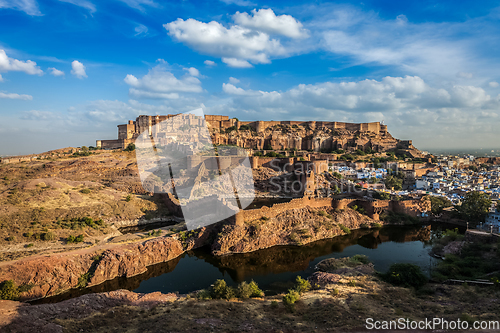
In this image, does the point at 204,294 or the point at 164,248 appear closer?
the point at 204,294

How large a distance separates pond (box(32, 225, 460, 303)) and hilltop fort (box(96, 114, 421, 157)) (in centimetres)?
4064

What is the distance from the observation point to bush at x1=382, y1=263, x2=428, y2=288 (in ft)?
47.8

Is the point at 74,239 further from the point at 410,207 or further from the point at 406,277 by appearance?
the point at 410,207

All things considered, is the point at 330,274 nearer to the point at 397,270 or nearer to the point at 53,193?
the point at 397,270

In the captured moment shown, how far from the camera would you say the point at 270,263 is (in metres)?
19.0

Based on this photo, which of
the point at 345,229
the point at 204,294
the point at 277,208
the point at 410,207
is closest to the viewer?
the point at 204,294

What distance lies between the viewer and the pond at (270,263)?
16.1 meters

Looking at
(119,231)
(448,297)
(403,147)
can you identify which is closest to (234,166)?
(119,231)

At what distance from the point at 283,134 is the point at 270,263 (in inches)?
1912

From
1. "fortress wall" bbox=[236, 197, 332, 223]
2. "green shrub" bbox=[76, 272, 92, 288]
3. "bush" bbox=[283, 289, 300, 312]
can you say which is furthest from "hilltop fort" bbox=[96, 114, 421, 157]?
"bush" bbox=[283, 289, 300, 312]

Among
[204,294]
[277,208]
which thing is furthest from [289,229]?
[204,294]

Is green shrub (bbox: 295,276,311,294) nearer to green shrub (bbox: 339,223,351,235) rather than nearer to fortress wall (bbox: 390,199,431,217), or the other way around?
green shrub (bbox: 339,223,351,235)

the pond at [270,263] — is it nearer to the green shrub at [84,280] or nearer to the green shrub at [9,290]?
the green shrub at [84,280]

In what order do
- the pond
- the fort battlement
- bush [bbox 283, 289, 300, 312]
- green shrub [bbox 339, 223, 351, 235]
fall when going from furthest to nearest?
the fort battlement < green shrub [bbox 339, 223, 351, 235] < the pond < bush [bbox 283, 289, 300, 312]
